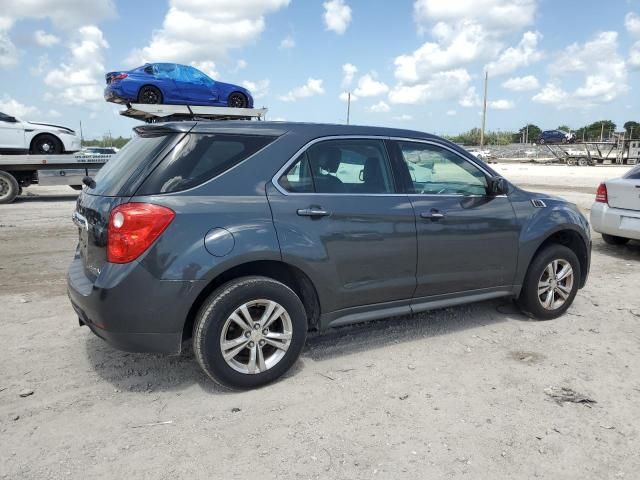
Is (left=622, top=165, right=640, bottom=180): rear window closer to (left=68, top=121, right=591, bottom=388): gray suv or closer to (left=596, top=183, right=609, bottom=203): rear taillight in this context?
(left=596, top=183, right=609, bottom=203): rear taillight

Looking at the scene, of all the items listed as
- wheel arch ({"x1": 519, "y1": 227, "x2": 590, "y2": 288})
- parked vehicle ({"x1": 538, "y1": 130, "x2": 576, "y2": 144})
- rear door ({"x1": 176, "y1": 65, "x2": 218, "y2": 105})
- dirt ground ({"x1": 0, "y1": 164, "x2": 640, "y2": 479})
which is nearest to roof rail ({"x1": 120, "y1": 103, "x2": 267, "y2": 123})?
rear door ({"x1": 176, "y1": 65, "x2": 218, "y2": 105})

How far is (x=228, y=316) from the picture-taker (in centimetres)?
322

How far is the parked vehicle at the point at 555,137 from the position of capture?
5491 centimetres

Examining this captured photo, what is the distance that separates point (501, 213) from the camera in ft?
14.3

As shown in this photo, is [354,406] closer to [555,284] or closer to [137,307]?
[137,307]

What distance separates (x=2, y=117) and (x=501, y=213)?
14426mm

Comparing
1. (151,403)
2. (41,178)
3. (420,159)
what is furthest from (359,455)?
(41,178)

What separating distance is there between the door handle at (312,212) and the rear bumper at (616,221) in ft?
19.0

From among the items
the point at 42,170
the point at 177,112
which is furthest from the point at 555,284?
the point at 42,170

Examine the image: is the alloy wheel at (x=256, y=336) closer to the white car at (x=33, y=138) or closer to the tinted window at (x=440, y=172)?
the tinted window at (x=440, y=172)

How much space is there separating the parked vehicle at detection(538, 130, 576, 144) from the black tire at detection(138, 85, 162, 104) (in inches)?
2040

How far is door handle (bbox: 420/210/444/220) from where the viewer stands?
394cm

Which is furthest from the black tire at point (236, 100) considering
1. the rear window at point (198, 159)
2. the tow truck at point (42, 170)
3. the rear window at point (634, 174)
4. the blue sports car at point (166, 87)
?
the rear window at point (198, 159)

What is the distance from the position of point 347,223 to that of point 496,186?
1485 mm
